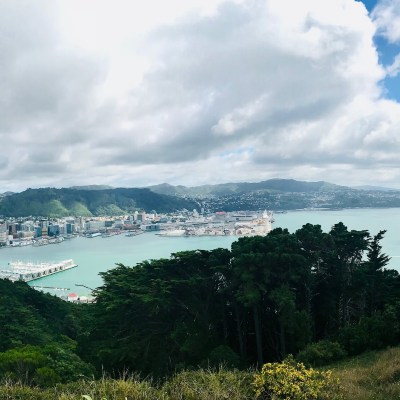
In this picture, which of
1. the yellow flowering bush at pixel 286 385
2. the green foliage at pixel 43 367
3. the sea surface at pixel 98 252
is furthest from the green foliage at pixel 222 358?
the sea surface at pixel 98 252

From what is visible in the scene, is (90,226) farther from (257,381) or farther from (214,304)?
(257,381)

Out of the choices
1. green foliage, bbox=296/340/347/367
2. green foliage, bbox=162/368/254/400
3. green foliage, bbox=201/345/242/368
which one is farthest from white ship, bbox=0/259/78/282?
green foliage, bbox=162/368/254/400

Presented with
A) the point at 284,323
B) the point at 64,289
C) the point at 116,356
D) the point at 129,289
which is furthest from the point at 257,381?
the point at 64,289

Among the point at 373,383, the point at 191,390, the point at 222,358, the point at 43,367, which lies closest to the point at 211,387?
the point at 191,390

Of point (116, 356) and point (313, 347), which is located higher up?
point (313, 347)

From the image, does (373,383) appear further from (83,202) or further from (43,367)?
(83,202)

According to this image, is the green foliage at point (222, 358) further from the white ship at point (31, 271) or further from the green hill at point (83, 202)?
the green hill at point (83, 202)
